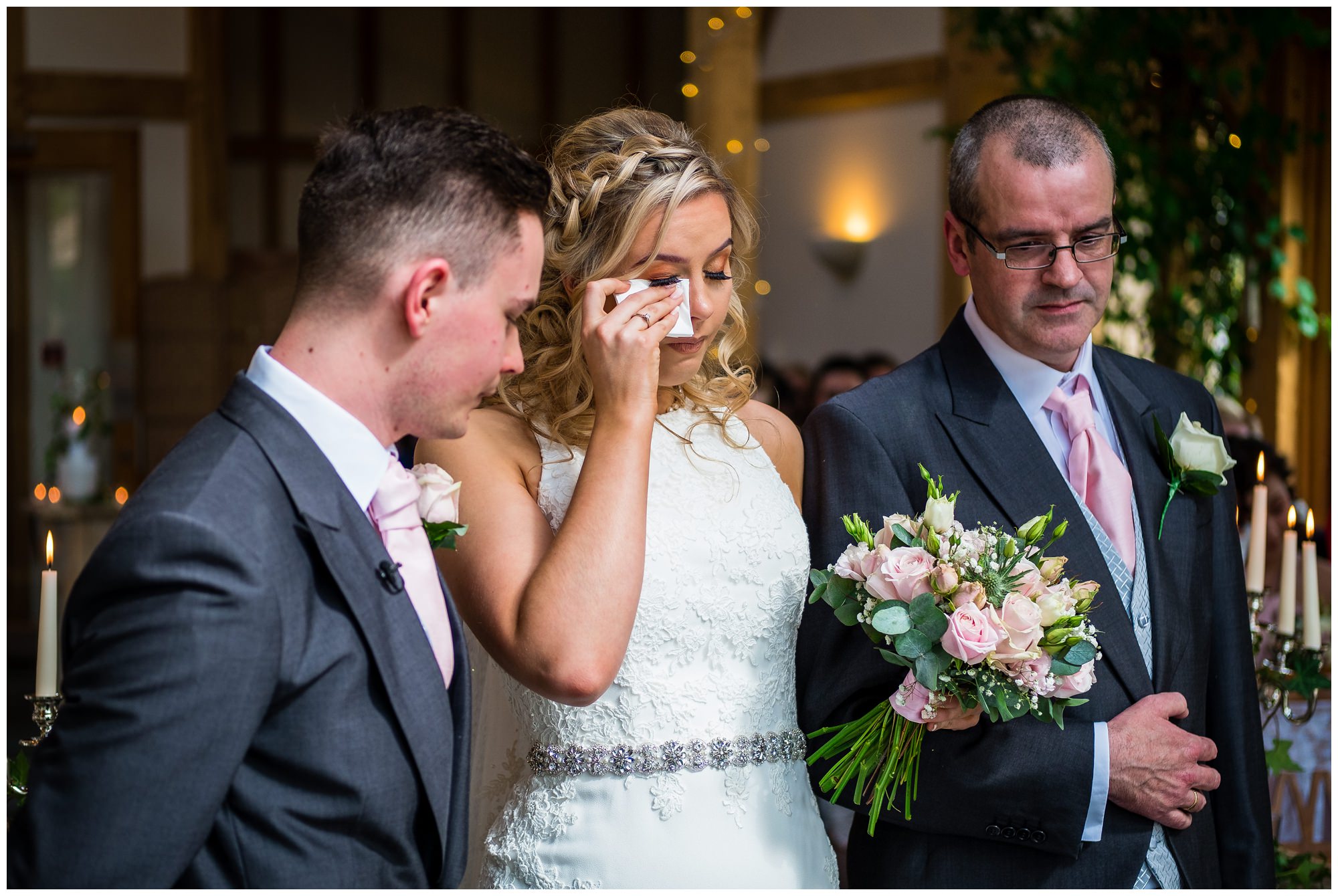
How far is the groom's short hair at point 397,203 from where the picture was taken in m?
1.28

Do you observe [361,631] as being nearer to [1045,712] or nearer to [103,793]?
[103,793]

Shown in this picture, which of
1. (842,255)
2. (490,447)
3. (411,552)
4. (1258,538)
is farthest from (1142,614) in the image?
(842,255)

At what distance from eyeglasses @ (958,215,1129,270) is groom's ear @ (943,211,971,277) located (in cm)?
9

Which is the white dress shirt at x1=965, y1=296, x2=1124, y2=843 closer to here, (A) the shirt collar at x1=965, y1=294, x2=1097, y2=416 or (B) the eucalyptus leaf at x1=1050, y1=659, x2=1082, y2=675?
(A) the shirt collar at x1=965, y1=294, x2=1097, y2=416

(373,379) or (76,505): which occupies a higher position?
(373,379)

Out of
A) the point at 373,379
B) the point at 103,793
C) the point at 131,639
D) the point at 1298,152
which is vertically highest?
the point at 1298,152

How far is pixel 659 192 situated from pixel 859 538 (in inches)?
22.8

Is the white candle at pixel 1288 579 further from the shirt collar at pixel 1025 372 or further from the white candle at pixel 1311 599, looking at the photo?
the shirt collar at pixel 1025 372

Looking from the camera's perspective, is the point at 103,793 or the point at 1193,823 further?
the point at 1193,823

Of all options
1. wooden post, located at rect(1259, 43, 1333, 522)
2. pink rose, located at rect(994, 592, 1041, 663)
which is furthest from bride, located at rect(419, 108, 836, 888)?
wooden post, located at rect(1259, 43, 1333, 522)

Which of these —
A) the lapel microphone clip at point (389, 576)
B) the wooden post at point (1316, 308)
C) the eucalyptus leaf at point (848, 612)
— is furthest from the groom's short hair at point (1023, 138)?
the wooden post at point (1316, 308)

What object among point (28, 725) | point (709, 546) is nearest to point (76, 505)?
point (28, 725)

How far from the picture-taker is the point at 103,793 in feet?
3.56

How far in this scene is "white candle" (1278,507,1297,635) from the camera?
2.44 meters
